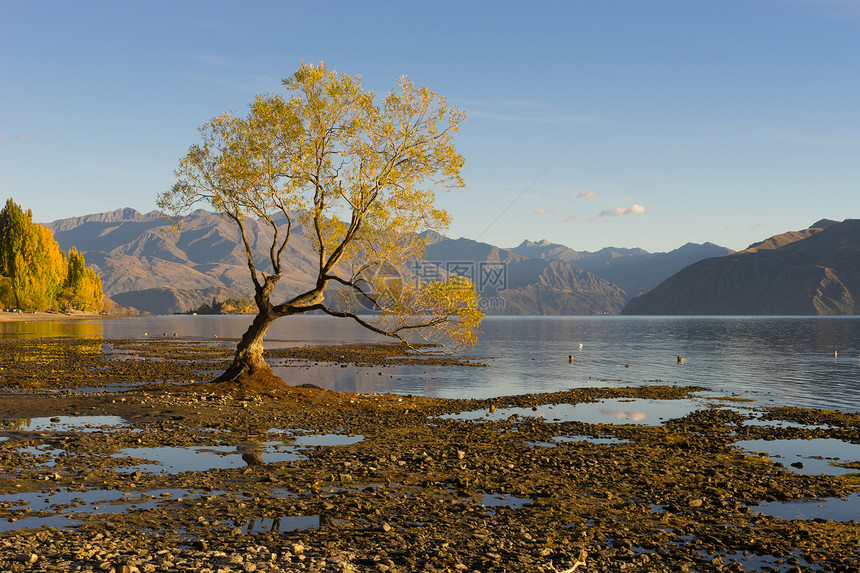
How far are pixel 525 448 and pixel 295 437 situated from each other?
9.88 meters

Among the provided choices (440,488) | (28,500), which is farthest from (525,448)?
(28,500)

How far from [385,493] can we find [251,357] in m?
25.3

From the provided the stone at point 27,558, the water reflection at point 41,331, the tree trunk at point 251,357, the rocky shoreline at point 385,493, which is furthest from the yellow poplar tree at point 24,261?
the stone at point 27,558

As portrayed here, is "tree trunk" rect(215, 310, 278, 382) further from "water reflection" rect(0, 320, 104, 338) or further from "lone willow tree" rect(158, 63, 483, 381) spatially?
"water reflection" rect(0, 320, 104, 338)

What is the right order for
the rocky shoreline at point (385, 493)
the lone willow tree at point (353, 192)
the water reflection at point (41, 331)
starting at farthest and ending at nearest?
the water reflection at point (41, 331) < the lone willow tree at point (353, 192) < the rocky shoreline at point (385, 493)

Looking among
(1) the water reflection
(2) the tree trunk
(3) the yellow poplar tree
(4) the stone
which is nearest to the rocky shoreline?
(4) the stone

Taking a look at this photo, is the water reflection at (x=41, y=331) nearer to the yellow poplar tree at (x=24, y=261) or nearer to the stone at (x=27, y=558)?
the yellow poplar tree at (x=24, y=261)

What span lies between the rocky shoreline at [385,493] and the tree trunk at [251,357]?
6.20 meters

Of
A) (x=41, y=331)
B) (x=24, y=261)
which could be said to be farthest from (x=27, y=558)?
(x=24, y=261)

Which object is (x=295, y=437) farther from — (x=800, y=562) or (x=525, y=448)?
(x=800, y=562)

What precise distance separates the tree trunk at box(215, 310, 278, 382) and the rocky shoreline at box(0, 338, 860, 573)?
244 inches

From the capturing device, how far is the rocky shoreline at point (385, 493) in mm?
12992

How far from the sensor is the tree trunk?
39.7 metres

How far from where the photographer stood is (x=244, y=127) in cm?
4000
